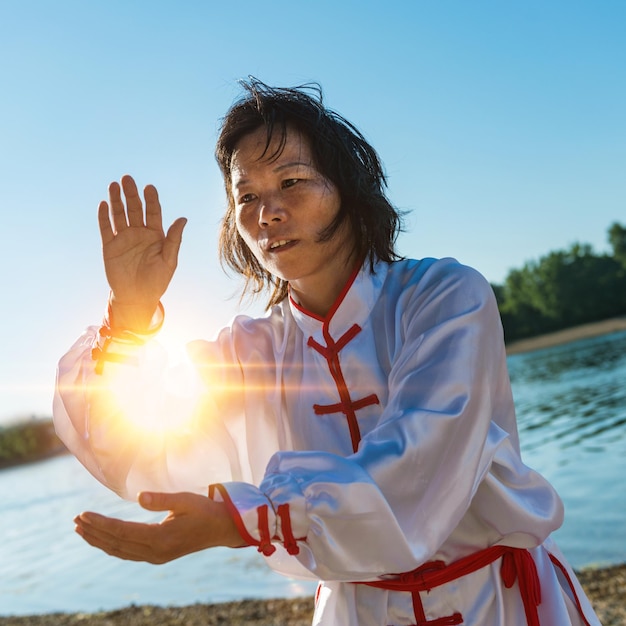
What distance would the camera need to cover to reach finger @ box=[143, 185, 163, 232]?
1.98 meters

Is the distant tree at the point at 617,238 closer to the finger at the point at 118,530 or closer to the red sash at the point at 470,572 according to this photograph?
the red sash at the point at 470,572

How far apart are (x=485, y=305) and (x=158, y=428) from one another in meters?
0.91

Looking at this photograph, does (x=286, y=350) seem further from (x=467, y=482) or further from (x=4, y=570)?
(x=4, y=570)

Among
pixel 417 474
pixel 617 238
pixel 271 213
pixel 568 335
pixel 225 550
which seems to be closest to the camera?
pixel 417 474

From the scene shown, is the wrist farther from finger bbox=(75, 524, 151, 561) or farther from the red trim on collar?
finger bbox=(75, 524, 151, 561)

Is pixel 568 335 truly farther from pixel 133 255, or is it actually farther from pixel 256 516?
pixel 256 516

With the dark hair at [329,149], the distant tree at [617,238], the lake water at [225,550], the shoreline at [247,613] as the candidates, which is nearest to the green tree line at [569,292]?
the distant tree at [617,238]

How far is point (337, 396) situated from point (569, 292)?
55904mm

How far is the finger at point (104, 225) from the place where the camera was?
1959mm

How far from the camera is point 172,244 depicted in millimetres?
1965

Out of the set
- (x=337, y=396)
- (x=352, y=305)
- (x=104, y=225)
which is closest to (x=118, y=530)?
(x=337, y=396)

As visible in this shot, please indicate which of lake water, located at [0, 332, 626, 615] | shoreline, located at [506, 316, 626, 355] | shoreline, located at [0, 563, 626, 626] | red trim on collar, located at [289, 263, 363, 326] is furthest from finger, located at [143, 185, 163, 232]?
shoreline, located at [506, 316, 626, 355]

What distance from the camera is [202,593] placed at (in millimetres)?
7480

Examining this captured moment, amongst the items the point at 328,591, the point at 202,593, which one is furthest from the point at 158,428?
the point at 202,593
